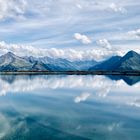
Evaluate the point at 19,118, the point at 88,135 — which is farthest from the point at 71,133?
the point at 19,118

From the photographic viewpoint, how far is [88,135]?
111 ft

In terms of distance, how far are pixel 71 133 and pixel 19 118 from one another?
1317cm

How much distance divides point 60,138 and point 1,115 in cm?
1774

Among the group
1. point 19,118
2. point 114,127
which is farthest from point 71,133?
point 19,118

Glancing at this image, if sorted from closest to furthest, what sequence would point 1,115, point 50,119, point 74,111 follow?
point 50,119 < point 1,115 < point 74,111

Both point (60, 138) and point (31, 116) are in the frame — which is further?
point (31, 116)

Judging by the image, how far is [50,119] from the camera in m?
44.3

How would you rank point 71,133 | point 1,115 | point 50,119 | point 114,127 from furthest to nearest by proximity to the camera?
1. point 1,115
2. point 50,119
3. point 114,127
4. point 71,133

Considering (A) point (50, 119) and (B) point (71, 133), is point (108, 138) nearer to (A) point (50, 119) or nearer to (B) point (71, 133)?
(B) point (71, 133)

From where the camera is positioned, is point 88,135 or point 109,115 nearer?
point 88,135

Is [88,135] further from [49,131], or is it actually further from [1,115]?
[1,115]

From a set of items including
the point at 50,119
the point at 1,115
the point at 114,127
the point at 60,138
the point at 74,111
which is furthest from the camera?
the point at 74,111

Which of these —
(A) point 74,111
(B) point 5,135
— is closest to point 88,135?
(B) point 5,135

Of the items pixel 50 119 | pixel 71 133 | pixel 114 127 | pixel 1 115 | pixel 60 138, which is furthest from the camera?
pixel 1 115
